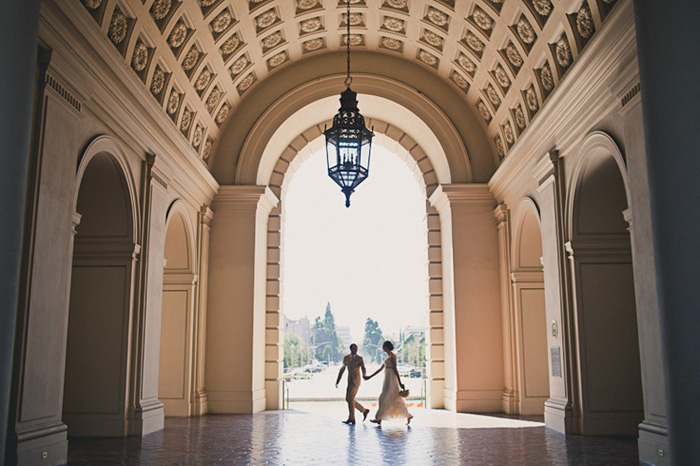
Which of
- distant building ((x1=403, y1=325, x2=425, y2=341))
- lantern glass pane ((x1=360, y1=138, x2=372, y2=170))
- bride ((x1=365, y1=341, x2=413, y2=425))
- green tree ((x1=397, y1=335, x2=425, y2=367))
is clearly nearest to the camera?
lantern glass pane ((x1=360, y1=138, x2=372, y2=170))

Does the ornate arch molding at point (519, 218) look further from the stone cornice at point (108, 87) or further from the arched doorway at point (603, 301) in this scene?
the stone cornice at point (108, 87)

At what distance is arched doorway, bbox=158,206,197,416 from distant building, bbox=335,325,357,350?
14.1 meters

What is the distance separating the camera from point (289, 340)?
2580 cm

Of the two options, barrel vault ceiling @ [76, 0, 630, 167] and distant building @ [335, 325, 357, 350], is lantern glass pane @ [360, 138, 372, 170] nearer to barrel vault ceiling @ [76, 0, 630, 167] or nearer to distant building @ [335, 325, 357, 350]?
barrel vault ceiling @ [76, 0, 630, 167]

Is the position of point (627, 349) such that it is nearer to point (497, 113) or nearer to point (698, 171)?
point (497, 113)

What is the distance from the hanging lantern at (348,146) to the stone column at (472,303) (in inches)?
259

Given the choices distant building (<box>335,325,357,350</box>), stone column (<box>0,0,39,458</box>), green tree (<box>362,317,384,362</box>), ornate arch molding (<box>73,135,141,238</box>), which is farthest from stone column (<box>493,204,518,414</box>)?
stone column (<box>0,0,39,458</box>)

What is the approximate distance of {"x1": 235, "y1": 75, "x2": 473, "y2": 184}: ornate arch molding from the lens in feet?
57.6

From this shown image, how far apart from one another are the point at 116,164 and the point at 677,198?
33.1ft

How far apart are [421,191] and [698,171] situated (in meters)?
16.7

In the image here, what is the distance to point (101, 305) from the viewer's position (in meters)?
11.7

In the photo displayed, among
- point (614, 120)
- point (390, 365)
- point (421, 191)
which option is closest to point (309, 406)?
point (390, 365)

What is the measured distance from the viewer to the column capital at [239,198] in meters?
17.3

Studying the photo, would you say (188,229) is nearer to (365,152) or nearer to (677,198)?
(365,152)
